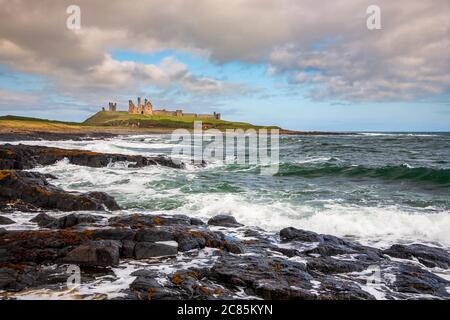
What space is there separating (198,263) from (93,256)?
2063mm

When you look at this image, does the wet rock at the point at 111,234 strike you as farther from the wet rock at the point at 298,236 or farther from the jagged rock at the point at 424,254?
the jagged rock at the point at 424,254

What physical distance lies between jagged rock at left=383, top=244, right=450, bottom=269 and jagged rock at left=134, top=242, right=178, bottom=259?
200 inches

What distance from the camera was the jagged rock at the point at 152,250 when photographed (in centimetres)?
771

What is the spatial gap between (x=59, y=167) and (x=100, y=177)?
15.9 ft

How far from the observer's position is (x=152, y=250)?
7.83 meters

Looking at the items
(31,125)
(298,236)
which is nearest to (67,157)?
(298,236)

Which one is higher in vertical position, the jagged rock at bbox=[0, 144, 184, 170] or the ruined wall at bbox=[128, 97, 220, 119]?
the ruined wall at bbox=[128, 97, 220, 119]

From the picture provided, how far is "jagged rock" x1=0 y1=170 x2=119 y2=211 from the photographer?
12.5 m

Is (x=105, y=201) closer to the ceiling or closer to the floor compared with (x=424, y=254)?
closer to the ceiling

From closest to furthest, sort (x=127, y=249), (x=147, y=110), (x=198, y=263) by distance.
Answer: (x=198, y=263)
(x=127, y=249)
(x=147, y=110)

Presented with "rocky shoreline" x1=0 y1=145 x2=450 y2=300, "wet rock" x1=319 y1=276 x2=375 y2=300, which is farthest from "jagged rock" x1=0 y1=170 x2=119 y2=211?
"wet rock" x1=319 y1=276 x2=375 y2=300

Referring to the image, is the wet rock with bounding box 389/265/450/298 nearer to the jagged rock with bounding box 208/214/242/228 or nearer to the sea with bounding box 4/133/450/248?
the sea with bounding box 4/133/450/248

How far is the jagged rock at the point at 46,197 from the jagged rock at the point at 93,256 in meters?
5.29

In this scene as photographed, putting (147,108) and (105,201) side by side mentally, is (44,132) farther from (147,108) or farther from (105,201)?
(147,108)
